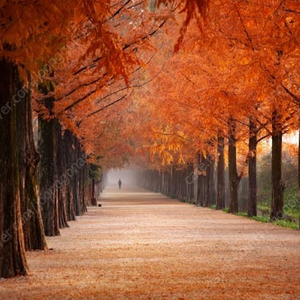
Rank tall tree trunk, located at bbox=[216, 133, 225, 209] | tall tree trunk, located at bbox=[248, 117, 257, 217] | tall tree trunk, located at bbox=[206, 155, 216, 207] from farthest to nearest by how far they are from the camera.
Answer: tall tree trunk, located at bbox=[206, 155, 216, 207] < tall tree trunk, located at bbox=[216, 133, 225, 209] < tall tree trunk, located at bbox=[248, 117, 257, 217]

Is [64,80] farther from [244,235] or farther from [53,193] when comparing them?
[244,235]

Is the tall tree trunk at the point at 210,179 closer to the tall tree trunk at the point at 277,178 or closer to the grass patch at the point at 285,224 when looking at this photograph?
the tall tree trunk at the point at 277,178

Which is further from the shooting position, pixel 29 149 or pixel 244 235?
pixel 244 235

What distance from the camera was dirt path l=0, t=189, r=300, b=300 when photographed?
9977 millimetres

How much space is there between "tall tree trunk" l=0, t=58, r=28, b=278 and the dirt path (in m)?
0.42

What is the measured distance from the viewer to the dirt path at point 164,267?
32.7 ft

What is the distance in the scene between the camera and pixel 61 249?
665 inches

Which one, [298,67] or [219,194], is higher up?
[298,67]

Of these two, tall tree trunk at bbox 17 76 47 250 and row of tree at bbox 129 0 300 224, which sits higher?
row of tree at bbox 129 0 300 224

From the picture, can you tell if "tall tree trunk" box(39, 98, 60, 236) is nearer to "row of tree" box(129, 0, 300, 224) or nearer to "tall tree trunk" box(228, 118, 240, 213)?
"row of tree" box(129, 0, 300, 224)

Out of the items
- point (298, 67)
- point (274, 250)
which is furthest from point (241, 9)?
point (274, 250)

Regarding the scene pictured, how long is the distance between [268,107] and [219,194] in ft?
39.6


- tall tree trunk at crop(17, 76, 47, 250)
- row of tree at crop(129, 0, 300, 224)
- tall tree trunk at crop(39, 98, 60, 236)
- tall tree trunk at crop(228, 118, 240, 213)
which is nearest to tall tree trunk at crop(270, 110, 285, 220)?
row of tree at crop(129, 0, 300, 224)

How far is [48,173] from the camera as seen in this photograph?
21.6m
